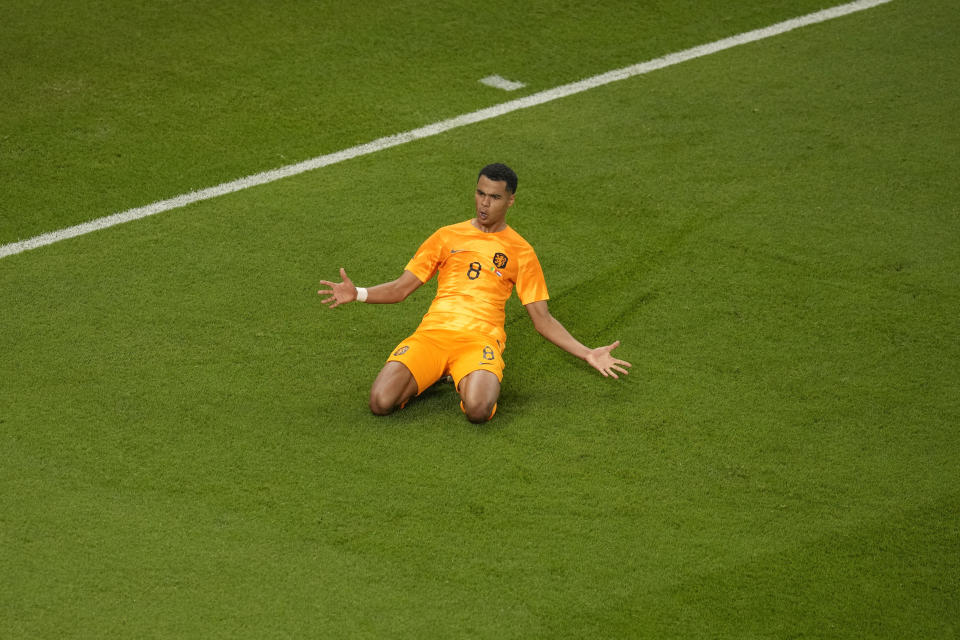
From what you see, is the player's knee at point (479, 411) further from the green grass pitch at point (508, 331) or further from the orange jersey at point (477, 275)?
the orange jersey at point (477, 275)

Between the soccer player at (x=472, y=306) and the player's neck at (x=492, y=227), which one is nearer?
the soccer player at (x=472, y=306)

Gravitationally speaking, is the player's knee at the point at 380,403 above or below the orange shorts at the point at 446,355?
below

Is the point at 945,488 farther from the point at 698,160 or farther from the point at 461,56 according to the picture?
the point at 461,56

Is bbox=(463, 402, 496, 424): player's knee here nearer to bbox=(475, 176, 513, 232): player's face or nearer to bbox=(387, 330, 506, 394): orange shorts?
bbox=(387, 330, 506, 394): orange shorts

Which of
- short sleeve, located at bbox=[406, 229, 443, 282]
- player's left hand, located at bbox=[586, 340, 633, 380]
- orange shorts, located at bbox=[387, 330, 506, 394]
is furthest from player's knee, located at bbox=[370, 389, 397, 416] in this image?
player's left hand, located at bbox=[586, 340, 633, 380]

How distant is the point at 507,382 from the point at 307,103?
12.4ft

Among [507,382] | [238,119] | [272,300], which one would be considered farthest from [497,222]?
[238,119]

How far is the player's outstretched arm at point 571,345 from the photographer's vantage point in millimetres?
5988

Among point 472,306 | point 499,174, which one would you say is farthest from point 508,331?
point 499,174

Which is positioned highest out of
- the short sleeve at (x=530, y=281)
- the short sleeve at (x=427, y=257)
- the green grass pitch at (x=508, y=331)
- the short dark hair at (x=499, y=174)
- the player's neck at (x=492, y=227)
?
the short dark hair at (x=499, y=174)

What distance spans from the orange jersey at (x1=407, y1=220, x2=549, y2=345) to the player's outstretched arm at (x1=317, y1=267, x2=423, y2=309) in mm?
65

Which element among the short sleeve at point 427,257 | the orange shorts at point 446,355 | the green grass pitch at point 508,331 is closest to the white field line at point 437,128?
the green grass pitch at point 508,331

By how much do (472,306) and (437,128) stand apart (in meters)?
3.02

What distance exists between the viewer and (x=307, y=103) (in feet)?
30.0
